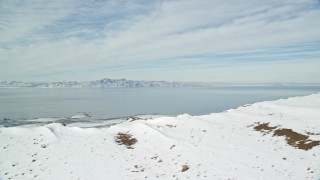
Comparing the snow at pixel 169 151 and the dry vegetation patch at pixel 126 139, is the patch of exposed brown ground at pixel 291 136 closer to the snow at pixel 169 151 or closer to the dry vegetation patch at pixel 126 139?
the snow at pixel 169 151

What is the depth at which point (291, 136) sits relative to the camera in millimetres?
25734

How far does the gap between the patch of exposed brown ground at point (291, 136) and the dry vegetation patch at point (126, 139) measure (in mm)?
13576

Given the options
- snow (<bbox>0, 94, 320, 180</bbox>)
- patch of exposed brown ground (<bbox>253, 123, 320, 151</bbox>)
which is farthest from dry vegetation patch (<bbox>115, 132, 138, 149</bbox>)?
patch of exposed brown ground (<bbox>253, 123, 320, 151</bbox>)

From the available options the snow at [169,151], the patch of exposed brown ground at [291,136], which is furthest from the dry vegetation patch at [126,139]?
the patch of exposed brown ground at [291,136]

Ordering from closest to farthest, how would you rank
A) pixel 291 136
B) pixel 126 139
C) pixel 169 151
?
pixel 169 151, pixel 291 136, pixel 126 139

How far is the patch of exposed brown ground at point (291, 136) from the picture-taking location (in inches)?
896

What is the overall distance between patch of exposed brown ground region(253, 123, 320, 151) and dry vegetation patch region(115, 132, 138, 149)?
13576mm

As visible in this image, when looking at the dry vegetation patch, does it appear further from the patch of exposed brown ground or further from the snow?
the patch of exposed brown ground

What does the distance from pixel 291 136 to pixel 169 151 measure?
11597 millimetres

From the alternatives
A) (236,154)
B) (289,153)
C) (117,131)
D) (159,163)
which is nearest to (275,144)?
(289,153)

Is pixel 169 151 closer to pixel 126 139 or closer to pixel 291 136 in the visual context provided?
pixel 126 139

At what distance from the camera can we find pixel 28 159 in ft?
75.6

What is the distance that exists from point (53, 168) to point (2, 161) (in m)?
4.65

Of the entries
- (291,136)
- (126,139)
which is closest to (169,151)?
(126,139)
